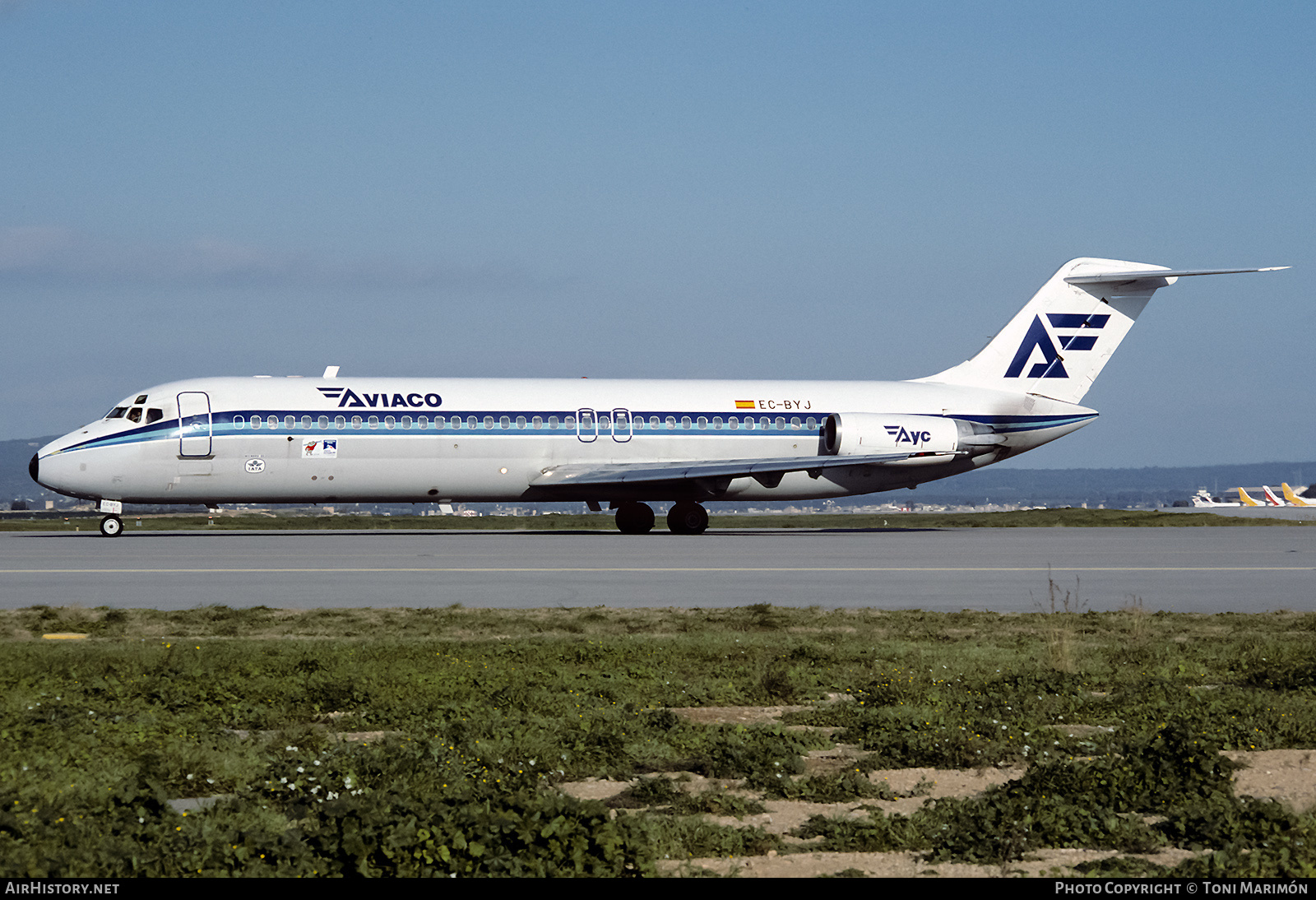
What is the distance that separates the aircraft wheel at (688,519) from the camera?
1516 inches

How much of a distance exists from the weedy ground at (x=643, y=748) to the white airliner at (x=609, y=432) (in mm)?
19972

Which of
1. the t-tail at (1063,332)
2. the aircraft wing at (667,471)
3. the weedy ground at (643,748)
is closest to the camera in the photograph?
the weedy ground at (643,748)

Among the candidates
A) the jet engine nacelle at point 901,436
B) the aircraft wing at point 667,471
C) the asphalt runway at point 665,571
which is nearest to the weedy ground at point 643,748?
the asphalt runway at point 665,571

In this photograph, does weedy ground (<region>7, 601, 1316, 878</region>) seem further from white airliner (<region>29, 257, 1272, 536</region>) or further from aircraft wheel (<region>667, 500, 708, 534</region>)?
aircraft wheel (<region>667, 500, 708, 534</region>)

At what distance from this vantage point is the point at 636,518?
39.5 m

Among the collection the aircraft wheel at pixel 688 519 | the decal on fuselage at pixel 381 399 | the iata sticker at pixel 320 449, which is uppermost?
the decal on fuselage at pixel 381 399

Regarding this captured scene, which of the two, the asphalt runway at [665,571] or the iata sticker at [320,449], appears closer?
the asphalt runway at [665,571]

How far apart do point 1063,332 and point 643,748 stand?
3682 cm

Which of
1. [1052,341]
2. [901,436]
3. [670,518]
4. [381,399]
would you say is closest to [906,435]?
[901,436]

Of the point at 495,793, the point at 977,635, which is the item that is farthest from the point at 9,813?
the point at 977,635

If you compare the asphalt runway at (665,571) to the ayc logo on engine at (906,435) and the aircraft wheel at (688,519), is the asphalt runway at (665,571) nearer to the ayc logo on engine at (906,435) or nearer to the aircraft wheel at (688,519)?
the aircraft wheel at (688,519)

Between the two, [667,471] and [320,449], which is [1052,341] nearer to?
[667,471]

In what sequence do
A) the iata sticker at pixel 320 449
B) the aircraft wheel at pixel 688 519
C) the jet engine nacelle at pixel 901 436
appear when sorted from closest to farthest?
the iata sticker at pixel 320 449
the aircraft wheel at pixel 688 519
the jet engine nacelle at pixel 901 436
